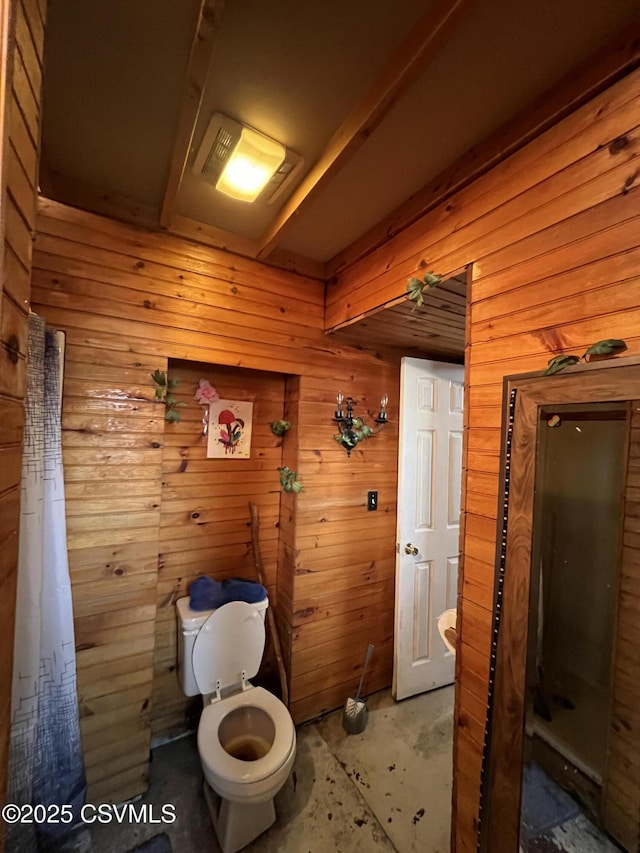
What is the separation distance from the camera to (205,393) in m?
1.83

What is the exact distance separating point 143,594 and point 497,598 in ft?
4.63

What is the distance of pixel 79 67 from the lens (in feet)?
3.01

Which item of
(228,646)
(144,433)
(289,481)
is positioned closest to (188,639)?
(228,646)

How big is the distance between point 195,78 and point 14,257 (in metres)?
0.68

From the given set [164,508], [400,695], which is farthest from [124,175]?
[400,695]

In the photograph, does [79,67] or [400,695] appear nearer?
[79,67]

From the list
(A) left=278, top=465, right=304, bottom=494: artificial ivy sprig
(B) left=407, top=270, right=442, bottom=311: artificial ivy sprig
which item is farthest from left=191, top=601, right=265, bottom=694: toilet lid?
(B) left=407, top=270, right=442, bottom=311: artificial ivy sprig

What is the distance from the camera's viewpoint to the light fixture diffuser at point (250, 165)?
112 centimetres

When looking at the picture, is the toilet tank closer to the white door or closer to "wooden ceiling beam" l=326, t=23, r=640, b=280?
the white door

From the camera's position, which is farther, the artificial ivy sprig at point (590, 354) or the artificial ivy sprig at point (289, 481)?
the artificial ivy sprig at point (289, 481)

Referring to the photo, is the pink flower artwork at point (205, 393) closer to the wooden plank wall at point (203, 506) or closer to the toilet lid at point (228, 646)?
the wooden plank wall at point (203, 506)

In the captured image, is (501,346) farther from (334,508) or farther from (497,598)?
(334,508)

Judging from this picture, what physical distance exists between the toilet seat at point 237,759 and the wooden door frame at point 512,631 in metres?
0.71

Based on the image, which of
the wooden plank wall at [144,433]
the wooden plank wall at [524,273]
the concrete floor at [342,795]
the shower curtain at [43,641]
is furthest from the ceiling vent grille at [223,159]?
the concrete floor at [342,795]
